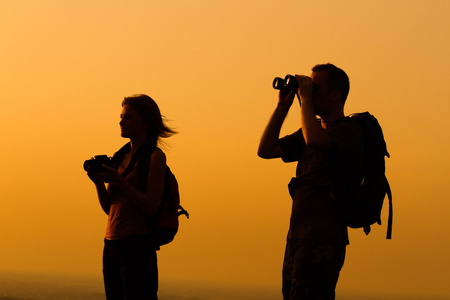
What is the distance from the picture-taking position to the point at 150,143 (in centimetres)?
702

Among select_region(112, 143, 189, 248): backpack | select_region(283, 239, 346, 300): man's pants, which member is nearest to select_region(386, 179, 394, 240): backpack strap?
select_region(283, 239, 346, 300): man's pants

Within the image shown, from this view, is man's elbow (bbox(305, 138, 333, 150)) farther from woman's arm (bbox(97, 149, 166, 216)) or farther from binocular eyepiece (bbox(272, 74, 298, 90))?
woman's arm (bbox(97, 149, 166, 216))

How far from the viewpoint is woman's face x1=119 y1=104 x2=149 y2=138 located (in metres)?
7.04

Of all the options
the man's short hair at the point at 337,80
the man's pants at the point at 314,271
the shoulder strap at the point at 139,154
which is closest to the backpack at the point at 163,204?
the shoulder strap at the point at 139,154

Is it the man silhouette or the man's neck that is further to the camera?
the man's neck

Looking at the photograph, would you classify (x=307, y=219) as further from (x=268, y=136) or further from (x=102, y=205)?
(x=102, y=205)

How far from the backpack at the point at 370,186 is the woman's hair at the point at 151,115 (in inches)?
73.2

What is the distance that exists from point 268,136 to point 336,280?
1.26 metres

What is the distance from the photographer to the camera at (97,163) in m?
6.75

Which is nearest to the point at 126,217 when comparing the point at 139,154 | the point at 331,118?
the point at 139,154

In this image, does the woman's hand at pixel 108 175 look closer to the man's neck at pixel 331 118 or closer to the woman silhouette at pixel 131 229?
Result: the woman silhouette at pixel 131 229

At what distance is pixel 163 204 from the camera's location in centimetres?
679

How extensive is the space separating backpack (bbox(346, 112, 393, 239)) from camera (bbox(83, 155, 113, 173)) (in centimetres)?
207

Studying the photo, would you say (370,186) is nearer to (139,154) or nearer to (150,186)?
(150,186)
